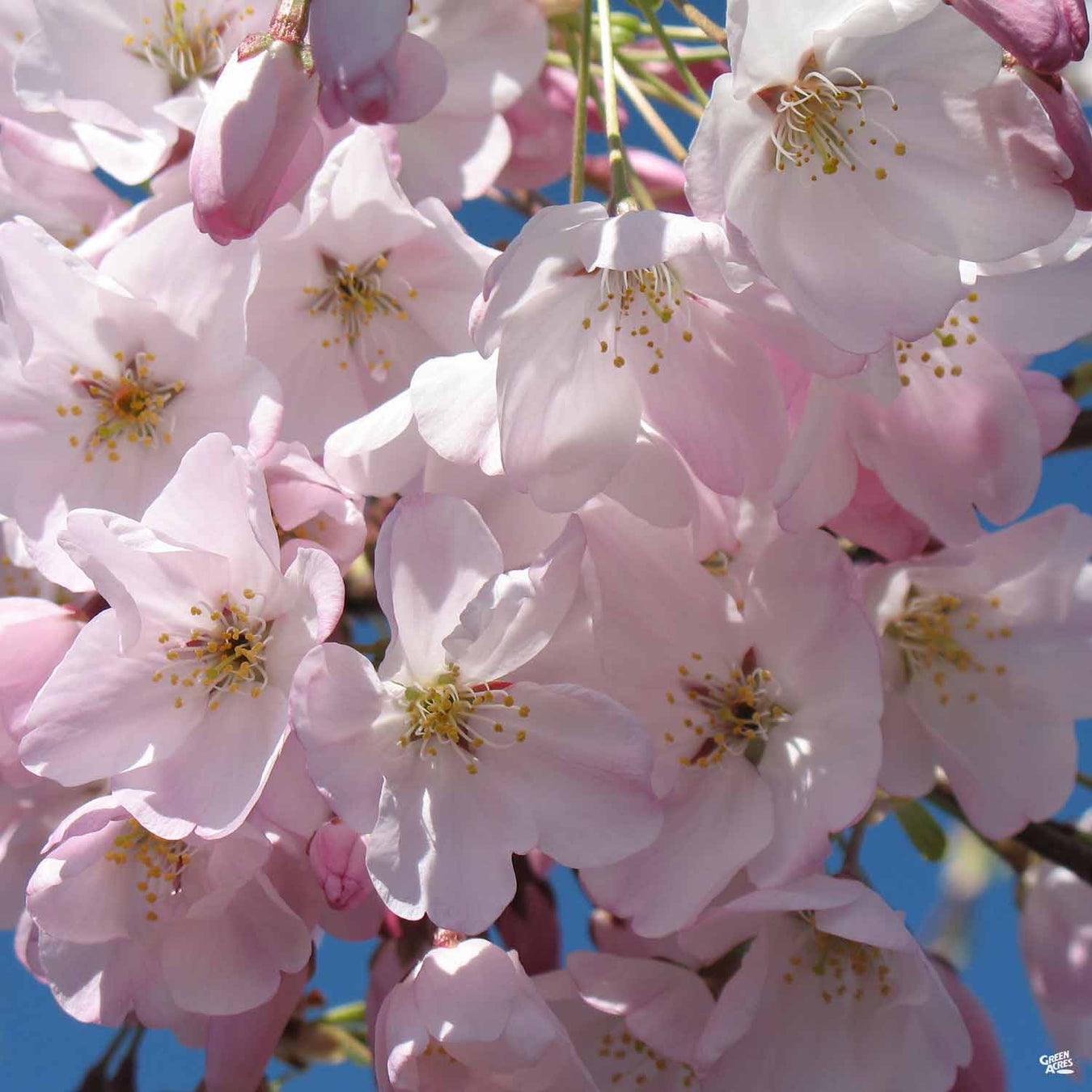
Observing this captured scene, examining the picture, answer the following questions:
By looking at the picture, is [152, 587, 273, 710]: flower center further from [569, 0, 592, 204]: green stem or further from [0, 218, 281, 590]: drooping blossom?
[569, 0, 592, 204]: green stem

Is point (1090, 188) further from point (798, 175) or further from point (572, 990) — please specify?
point (572, 990)

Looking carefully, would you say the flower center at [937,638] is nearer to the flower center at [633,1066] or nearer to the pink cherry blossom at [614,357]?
the pink cherry blossom at [614,357]

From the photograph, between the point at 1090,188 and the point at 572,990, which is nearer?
the point at 1090,188

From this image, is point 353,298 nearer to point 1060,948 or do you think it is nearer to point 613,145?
point 613,145

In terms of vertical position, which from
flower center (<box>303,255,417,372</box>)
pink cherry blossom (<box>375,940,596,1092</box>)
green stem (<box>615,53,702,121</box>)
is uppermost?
green stem (<box>615,53,702,121</box>)

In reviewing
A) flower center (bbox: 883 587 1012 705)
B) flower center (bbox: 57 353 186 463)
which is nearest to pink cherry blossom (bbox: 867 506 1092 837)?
flower center (bbox: 883 587 1012 705)

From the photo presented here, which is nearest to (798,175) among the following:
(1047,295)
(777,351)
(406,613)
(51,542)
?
(777,351)

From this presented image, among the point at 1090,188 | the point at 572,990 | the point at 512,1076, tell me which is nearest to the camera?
the point at 1090,188

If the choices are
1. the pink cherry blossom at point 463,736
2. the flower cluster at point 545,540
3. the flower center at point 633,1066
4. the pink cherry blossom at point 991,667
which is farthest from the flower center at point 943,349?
the flower center at point 633,1066
